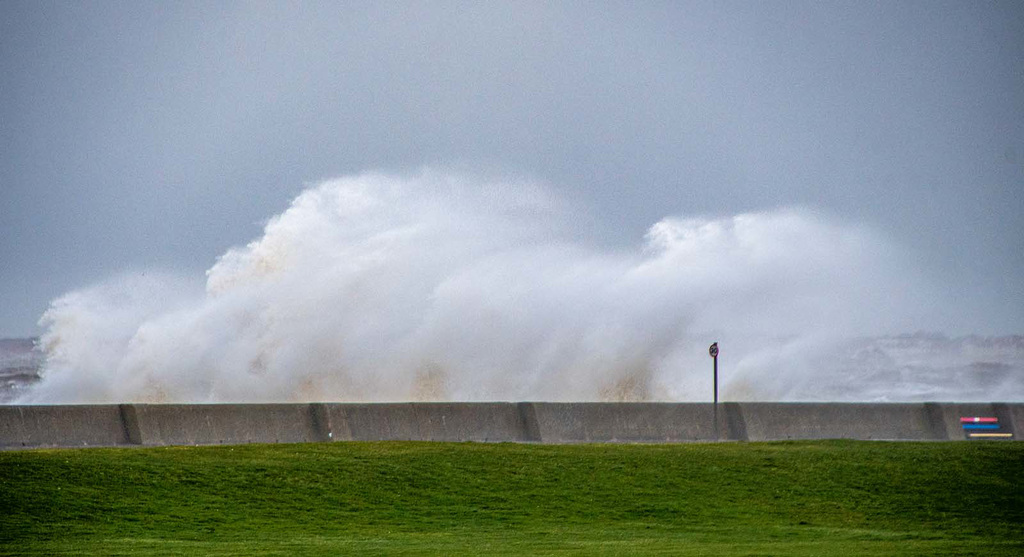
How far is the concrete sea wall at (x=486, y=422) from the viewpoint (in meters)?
18.7

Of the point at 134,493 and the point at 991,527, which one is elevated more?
the point at 134,493

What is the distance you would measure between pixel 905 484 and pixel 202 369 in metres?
18.7

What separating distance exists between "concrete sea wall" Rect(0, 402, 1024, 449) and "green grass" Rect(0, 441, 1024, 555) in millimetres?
932

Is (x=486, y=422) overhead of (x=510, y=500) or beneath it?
overhead

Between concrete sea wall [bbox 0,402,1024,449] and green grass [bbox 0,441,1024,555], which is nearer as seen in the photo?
green grass [bbox 0,441,1024,555]

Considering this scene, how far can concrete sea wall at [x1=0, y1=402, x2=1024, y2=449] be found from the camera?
18719 millimetres

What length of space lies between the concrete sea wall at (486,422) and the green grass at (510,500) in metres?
0.93

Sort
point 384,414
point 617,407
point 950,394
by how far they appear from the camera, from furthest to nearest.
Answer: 1. point 950,394
2. point 617,407
3. point 384,414

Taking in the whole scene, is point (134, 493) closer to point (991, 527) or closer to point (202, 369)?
point (991, 527)

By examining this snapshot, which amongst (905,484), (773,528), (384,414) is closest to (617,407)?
(384,414)

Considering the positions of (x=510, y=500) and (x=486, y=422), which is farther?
(x=486, y=422)

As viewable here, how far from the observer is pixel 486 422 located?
69.3ft

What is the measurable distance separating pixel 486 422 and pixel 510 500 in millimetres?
4722

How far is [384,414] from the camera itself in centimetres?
2061
